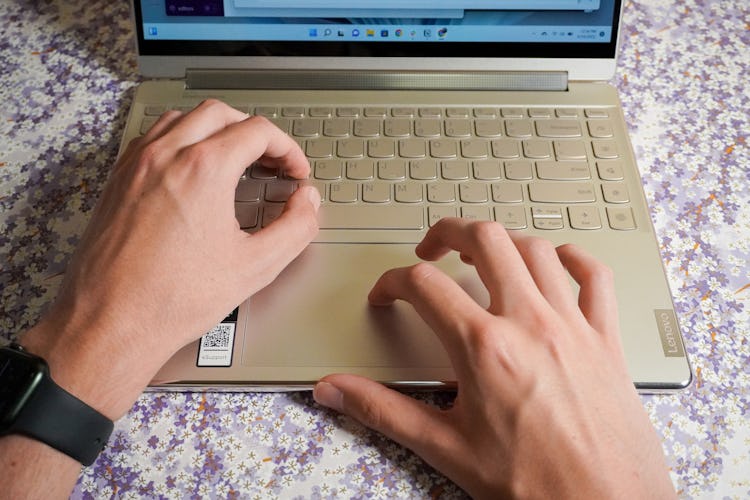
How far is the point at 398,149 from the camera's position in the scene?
796 millimetres

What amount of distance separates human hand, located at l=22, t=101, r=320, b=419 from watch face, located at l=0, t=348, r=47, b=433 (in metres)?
0.02

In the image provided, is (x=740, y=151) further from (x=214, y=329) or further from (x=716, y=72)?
(x=214, y=329)

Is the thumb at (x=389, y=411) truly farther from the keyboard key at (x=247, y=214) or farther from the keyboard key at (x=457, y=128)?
the keyboard key at (x=457, y=128)

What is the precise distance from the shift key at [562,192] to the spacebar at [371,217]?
0.14 m

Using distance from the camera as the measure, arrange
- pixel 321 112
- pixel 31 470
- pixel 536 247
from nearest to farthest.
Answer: pixel 31 470 < pixel 536 247 < pixel 321 112

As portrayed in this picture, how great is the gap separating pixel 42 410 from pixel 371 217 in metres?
0.38

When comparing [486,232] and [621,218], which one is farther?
[621,218]

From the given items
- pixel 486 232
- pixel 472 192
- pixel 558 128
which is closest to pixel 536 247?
pixel 486 232

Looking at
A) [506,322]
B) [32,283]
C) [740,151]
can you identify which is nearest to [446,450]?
[506,322]

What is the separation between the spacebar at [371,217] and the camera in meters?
0.73

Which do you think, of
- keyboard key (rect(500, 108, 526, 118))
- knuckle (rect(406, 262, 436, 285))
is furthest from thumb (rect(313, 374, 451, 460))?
keyboard key (rect(500, 108, 526, 118))

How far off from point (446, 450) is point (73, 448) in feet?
1.03

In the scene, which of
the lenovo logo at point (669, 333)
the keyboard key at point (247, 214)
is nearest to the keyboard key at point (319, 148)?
the keyboard key at point (247, 214)

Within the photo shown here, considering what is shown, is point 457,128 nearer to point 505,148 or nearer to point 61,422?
point 505,148
